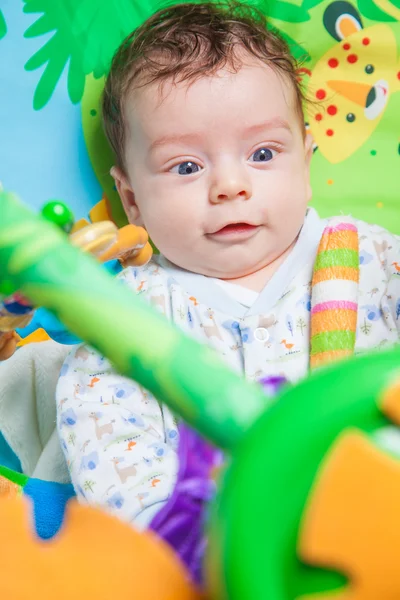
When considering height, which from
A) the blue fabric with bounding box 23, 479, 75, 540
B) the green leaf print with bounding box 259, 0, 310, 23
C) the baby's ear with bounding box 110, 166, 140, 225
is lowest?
the blue fabric with bounding box 23, 479, 75, 540

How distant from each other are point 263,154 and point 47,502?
52 centimetres

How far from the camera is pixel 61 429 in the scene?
86cm

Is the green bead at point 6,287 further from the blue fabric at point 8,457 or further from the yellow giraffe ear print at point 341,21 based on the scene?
the yellow giraffe ear print at point 341,21

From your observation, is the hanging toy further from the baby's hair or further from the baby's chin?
the baby's hair

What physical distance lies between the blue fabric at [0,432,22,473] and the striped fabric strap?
0.41m

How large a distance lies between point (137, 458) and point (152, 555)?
394 mm

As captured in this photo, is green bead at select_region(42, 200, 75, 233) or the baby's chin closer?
green bead at select_region(42, 200, 75, 233)

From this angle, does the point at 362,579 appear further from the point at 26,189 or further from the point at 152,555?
the point at 26,189

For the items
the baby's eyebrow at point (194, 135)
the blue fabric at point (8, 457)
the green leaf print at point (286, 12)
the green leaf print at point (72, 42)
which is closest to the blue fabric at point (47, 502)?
the blue fabric at point (8, 457)

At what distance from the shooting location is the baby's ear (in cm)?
110

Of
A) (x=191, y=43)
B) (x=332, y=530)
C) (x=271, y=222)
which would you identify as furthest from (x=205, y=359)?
(x=191, y=43)

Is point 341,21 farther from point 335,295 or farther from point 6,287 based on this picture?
point 6,287

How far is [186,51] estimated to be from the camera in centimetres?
101

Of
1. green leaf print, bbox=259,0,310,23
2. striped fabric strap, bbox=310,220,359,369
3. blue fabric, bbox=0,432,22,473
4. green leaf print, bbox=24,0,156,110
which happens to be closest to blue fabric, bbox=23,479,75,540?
blue fabric, bbox=0,432,22,473
